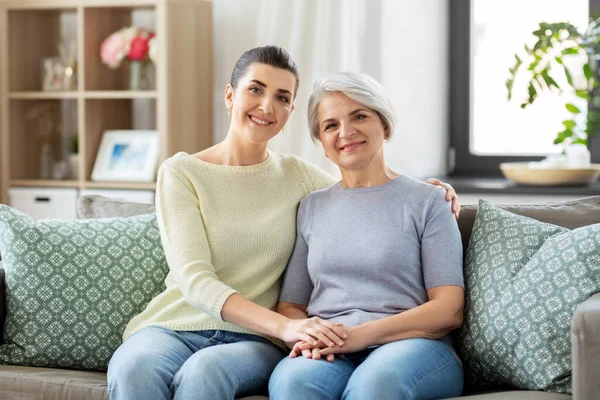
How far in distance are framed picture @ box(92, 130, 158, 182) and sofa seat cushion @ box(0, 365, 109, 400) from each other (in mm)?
1698

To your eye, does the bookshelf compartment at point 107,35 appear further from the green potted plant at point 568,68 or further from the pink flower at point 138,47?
the green potted plant at point 568,68

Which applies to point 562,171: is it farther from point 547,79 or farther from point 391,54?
point 391,54

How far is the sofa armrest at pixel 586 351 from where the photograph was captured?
5.80 feet

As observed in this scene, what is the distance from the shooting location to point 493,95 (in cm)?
405

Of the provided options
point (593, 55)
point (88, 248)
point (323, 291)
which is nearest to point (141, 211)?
point (88, 248)

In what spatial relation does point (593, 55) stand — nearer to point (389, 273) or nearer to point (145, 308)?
point (389, 273)

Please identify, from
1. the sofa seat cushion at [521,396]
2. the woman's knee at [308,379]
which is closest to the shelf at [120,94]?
the woman's knee at [308,379]

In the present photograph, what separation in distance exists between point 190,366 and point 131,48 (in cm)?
218

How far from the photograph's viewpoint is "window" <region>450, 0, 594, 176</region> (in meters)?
3.95

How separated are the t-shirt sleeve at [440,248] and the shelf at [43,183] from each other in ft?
7.24

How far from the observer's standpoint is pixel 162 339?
2117 mm

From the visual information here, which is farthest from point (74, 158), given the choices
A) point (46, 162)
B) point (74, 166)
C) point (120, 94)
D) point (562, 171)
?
point (562, 171)

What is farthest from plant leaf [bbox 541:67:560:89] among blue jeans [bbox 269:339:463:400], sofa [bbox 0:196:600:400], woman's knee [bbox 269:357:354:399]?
woman's knee [bbox 269:357:354:399]

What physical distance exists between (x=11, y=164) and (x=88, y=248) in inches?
73.4
